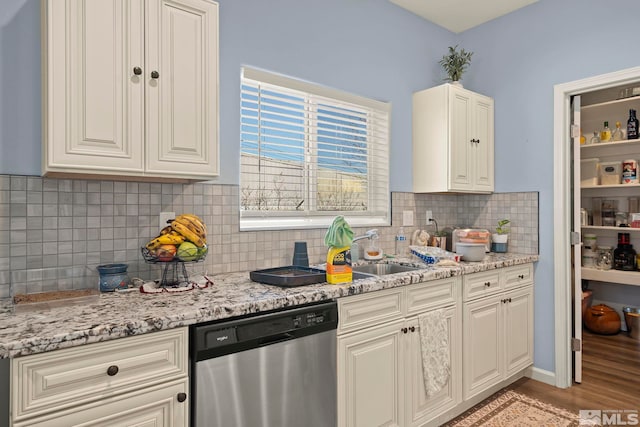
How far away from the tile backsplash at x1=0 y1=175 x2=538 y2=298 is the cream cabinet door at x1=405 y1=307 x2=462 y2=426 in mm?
776

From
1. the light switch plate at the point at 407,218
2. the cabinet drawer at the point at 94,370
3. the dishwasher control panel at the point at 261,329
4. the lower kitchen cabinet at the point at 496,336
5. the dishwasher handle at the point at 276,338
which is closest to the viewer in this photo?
the cabinet drawer at the point at 94,370

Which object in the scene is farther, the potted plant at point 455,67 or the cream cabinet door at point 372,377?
the potted plant at point 455,67

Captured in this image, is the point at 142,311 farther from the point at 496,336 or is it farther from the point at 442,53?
the point at 442,53

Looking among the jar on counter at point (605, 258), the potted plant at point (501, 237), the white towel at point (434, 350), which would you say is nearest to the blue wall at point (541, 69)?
the potted plant at point (501, 237)

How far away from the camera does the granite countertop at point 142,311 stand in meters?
1.14

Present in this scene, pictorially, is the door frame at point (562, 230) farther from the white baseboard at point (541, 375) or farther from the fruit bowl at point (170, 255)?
the fruit bowl at point (170, 255)

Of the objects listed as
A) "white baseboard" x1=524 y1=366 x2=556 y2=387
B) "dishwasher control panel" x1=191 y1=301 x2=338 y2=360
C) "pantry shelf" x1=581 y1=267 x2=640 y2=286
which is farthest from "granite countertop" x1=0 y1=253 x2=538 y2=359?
"pantry shelf" x1=581 y1=267 x2=640 y2=286

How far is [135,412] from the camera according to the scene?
1281mm

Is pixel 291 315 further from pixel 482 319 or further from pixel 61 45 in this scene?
pixel 482 319

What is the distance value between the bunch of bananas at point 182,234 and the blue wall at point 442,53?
48 centimetres

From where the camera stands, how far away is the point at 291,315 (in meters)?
1.64

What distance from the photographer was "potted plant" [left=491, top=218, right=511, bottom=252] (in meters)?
3.28

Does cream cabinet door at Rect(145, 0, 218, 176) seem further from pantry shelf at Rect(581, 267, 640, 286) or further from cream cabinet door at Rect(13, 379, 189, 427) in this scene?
pantry shelf at Rect(581, 267, 640, 286)

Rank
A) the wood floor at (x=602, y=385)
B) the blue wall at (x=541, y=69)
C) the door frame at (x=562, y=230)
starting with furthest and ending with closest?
the door frame at (x=562, y=230)
the blue wall at (x=541, y=69)
the wood floor at (x=602, y=385)
